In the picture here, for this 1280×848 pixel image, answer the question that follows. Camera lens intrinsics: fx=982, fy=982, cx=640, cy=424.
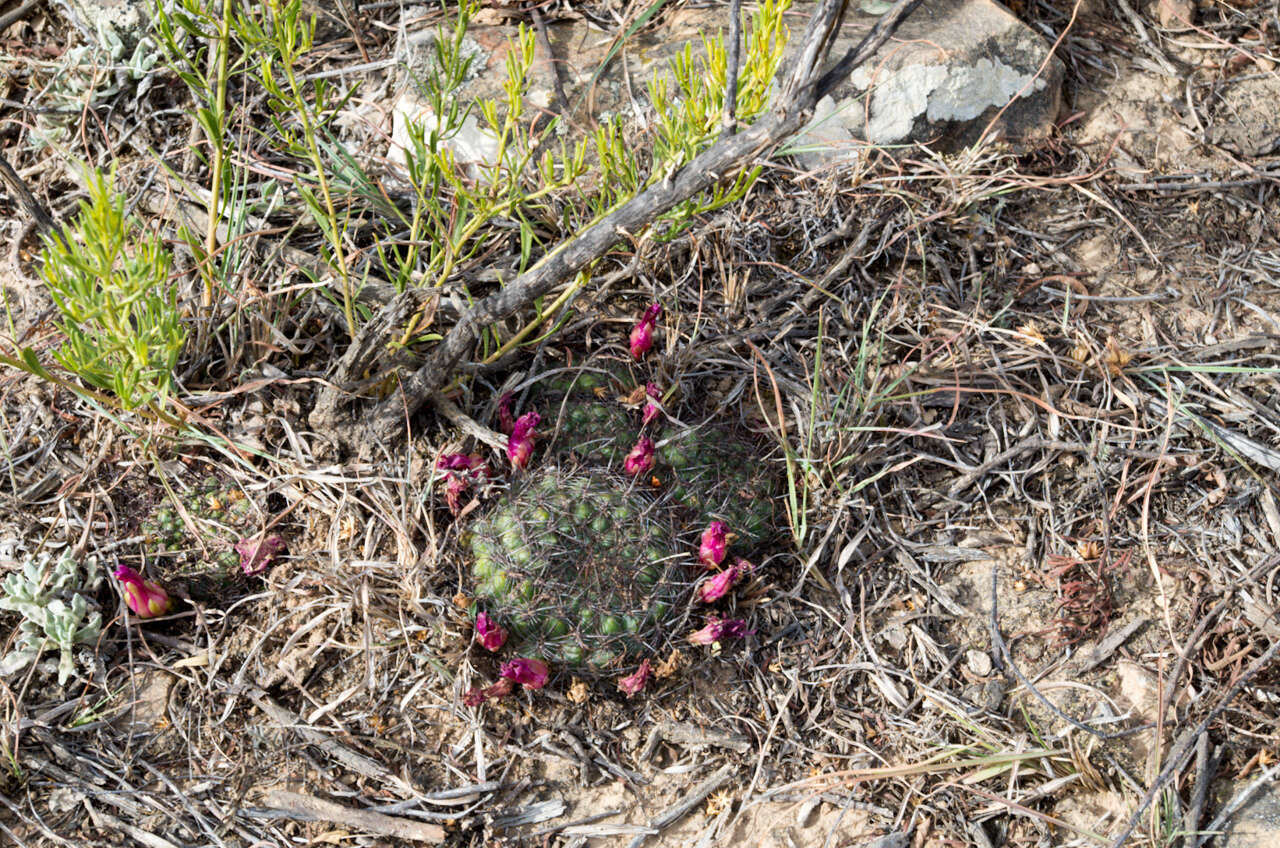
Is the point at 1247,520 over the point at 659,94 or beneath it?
beneath

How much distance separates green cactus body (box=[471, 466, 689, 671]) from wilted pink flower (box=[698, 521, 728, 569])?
0.07 meters

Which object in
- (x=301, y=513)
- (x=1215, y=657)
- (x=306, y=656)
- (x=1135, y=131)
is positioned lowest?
(x=1215, y=657)

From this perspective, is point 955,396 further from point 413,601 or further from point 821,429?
point 413,601

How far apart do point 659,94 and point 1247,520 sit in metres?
2.06

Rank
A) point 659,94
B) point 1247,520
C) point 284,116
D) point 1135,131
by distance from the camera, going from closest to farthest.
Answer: point 659,94 < point 1247,520 < point 284,116 < point 1135,131

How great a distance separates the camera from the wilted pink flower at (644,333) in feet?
9.54

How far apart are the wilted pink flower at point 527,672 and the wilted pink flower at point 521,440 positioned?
544 millimetres

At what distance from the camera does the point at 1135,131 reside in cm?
356

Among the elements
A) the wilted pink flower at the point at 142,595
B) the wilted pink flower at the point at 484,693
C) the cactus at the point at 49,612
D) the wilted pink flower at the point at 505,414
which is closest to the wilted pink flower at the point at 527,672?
the wilted pink flower at the point at 484,693

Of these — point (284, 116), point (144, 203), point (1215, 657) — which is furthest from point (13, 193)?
point (1215, 657)

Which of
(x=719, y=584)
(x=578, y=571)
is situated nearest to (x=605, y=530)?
(x=578, y=571)

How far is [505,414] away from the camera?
2.85 m

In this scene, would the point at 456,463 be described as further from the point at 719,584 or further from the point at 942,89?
the point at 942,89

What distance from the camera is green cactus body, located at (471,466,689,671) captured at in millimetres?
2553
